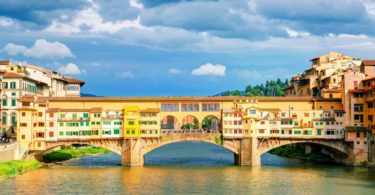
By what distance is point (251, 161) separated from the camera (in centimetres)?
6494

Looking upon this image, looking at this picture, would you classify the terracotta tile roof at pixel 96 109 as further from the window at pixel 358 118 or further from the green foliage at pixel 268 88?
the green foliage at pixel 268 88

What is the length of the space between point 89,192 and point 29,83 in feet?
108

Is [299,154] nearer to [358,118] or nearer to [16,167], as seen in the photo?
[358,118]

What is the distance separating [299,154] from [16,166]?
39525mm

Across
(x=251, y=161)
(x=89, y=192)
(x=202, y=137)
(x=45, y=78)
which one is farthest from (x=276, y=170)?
(x=45, y=78)

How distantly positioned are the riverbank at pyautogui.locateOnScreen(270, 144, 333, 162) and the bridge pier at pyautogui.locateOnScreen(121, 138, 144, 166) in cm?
2324

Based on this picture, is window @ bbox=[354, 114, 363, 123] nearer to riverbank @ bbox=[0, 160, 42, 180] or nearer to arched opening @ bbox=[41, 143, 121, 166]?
arched opening @ bbox=[41, 143, 121, 166]

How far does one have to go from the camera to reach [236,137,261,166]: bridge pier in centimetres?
6500

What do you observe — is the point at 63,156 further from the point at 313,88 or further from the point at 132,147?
the point at 313,88

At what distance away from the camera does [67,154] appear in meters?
74.6

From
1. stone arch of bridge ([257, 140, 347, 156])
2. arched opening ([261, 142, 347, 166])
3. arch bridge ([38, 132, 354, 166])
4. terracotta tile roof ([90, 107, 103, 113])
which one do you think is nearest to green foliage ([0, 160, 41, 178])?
arch bridge ([38, 132, 354, 166])

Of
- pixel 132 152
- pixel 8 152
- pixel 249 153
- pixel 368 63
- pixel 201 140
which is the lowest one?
pixel 249 153

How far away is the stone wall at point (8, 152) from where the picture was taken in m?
55.7

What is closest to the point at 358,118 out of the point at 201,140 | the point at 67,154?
the point at 201,140
